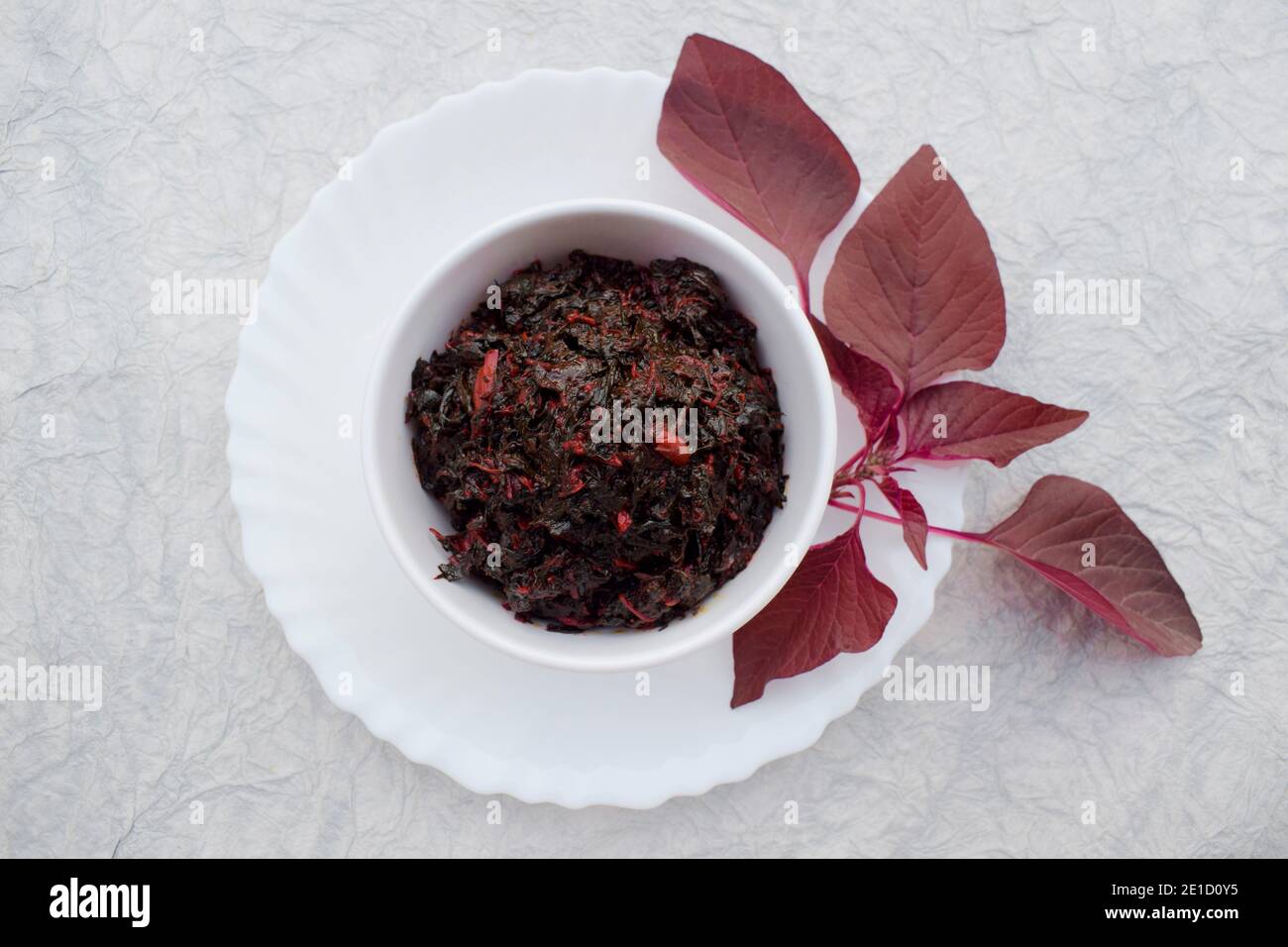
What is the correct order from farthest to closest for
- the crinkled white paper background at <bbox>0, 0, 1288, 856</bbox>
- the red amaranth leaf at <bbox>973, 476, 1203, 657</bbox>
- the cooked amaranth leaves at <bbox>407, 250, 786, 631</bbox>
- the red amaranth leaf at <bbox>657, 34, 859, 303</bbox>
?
the crinkled white paper background at <bbox>0, 0, 1288, 856</bbox>
the red amaranth leaf at <bbox>973, 476, 1203, 657</bbox>
the red amaranth leaf at <bbox>657, 34, 859, 303</bbox>
the cooked amaranth leaves at <bbox>407, 250, 786, 631</bbox>

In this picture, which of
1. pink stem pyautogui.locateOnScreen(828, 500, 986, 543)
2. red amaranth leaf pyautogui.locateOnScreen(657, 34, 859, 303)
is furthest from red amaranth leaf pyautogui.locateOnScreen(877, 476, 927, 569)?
red amaranth leaf pyautogui.locateOnScreen(657, 34, 859, 303)

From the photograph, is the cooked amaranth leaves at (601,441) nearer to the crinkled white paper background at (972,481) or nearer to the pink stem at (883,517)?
the pink stem at (883,517)

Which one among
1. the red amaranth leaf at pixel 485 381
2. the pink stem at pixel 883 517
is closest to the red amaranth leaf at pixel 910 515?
the pink stem at pixel 883 517

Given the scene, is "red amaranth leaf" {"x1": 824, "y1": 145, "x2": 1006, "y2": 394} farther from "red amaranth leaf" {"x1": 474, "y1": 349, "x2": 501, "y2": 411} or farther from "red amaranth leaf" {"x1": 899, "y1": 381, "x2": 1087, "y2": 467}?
"red amaranth leaf" {"x1": 474, "y1": 349, "x2": 501, "y2": 411}

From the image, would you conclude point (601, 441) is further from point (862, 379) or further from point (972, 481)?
point (972, 481)

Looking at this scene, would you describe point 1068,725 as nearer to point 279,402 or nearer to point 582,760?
point 582,760

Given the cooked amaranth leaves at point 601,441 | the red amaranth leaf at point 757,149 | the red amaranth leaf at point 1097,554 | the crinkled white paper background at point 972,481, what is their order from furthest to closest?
the crinkled white paper background at point 972,481
the red amaranth leaf at point 1097,554
the red amaranth leaf at point 757,149
the cooked amaranth leaves at point 601,441

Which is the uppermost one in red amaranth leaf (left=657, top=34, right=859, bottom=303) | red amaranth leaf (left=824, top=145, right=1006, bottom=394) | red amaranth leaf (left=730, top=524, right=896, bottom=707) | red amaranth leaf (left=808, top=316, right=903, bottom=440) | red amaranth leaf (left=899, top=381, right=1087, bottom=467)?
red amaranth leaf (left=657, top=34, right=859, bottom=303)
